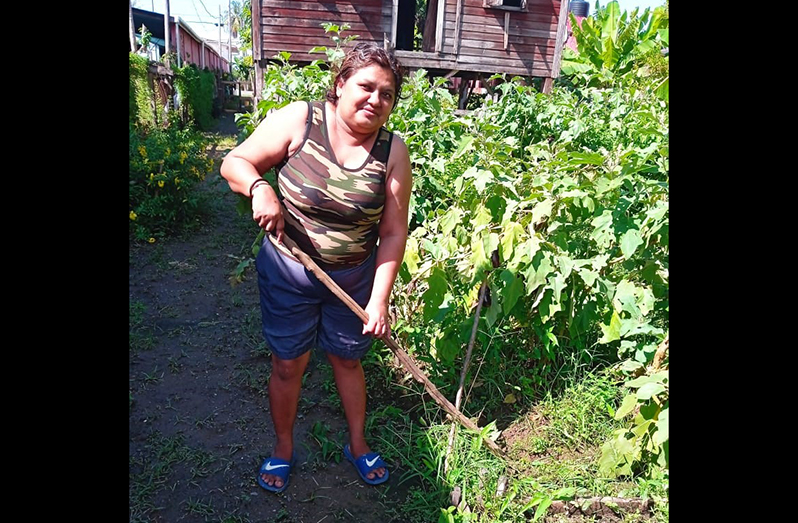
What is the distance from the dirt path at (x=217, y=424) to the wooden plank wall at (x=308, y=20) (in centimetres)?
684

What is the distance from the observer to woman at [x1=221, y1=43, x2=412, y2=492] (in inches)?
78.5

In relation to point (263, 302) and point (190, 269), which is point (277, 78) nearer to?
point (190, 269)

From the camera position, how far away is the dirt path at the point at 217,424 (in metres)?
2.38

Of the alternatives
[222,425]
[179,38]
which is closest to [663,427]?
[222,425]

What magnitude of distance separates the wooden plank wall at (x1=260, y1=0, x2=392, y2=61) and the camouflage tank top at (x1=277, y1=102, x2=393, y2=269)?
8.84 meters

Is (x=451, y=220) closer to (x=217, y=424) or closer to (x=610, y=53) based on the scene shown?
(x=217, y=424)

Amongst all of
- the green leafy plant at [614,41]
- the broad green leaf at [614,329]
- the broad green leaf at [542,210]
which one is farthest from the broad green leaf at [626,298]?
the green leafy plant at [614,41]

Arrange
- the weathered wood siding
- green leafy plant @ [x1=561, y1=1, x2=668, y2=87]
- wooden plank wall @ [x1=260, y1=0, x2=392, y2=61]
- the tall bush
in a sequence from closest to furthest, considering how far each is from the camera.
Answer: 1. wooden plank wall @ [x1=260, y1=0, x2=392, y2=61]
2. green leafy plant @ [x1=561, y1=1, x2=668, y2=87]
3. the tall bush
4. the weathered wood siding

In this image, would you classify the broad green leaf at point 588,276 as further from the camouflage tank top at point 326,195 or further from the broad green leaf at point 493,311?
the camouflage tank top at point 326,195

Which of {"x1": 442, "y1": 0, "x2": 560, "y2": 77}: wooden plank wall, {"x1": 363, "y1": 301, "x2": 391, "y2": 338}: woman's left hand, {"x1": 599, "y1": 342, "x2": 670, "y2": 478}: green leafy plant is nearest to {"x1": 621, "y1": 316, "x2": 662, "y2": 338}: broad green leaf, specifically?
{"x1": 599, "y1": 342, "x2": 670, "y2": 478}: green leafy plant

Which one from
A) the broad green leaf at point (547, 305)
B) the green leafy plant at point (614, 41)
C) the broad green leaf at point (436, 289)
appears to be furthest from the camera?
the green leafy plant at point (614, 41)

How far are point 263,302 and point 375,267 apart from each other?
459 mm

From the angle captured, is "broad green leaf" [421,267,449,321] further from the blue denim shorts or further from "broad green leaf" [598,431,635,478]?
"broad green leaf" [598,431,635,478]
